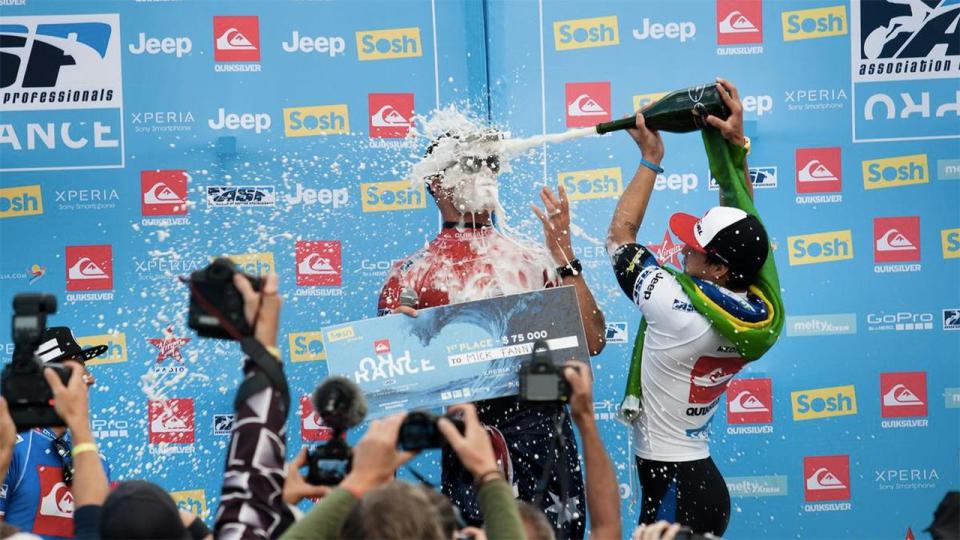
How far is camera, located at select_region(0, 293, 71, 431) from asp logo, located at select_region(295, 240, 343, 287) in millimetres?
2765

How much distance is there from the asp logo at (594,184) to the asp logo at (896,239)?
1.31m

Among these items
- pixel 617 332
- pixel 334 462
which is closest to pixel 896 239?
pixel 617 332

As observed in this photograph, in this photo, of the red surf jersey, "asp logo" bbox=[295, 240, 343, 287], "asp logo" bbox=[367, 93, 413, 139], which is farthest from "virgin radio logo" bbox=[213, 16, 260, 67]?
the red surf jersey

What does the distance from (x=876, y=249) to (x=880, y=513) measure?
1.30 meters

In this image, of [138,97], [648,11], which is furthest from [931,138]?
[138,97]

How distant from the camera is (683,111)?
3.88 metres

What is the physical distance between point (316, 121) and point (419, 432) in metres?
3.28

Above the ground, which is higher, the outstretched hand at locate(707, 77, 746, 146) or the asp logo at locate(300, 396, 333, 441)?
the outstretched hand at locate(707, 77, 746, 146)

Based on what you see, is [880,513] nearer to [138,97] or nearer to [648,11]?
[648,11]

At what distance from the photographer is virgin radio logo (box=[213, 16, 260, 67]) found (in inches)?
212

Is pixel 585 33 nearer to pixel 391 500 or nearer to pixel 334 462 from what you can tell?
pixel 334 462

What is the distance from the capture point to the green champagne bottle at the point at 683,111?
383cm

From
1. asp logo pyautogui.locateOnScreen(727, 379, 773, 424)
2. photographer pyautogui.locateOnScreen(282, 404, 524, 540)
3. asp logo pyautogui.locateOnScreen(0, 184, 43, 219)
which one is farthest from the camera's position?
asp logo pyautogui.locateOnScreen(727, 379, 773, 424)

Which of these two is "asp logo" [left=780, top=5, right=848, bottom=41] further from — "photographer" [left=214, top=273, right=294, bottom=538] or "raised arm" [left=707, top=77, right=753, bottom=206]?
"photographer" [left=214, top=273, right=294, bottom=538]
